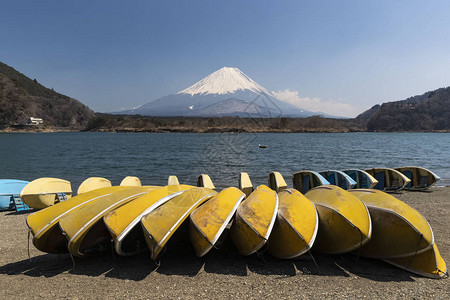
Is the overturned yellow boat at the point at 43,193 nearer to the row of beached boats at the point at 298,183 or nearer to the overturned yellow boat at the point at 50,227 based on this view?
the row of beached boats at the point at 298,183

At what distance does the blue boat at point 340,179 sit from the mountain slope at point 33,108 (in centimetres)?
16820

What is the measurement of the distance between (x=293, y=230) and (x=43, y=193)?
10.8 meters

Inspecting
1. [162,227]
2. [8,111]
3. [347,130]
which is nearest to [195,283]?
[162,227]

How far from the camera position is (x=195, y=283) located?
4.85 metres

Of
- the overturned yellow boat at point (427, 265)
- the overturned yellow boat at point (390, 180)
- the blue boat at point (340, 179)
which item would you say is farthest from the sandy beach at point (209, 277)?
the overturned yellow boat at point (390, 180)

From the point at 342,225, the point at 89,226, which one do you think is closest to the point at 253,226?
the point at 342,225

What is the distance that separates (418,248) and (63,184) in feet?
43.9

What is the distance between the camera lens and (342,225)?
5293 mm

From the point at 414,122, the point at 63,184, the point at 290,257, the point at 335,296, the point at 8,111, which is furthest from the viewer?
A: the point at 414,122

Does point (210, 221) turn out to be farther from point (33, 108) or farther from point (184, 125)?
point (33, 108)

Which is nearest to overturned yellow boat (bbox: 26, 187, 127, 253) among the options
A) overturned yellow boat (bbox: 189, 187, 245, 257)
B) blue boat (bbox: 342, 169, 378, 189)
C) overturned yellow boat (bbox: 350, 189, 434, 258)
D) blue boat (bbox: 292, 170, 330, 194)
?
overturned yellow boat (bbox: 189, 187, 245, 257)

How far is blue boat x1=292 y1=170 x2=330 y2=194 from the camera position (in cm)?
1415

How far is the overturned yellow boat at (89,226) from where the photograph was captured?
5.09 metres

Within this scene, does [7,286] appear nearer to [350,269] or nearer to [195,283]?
[195,283]
